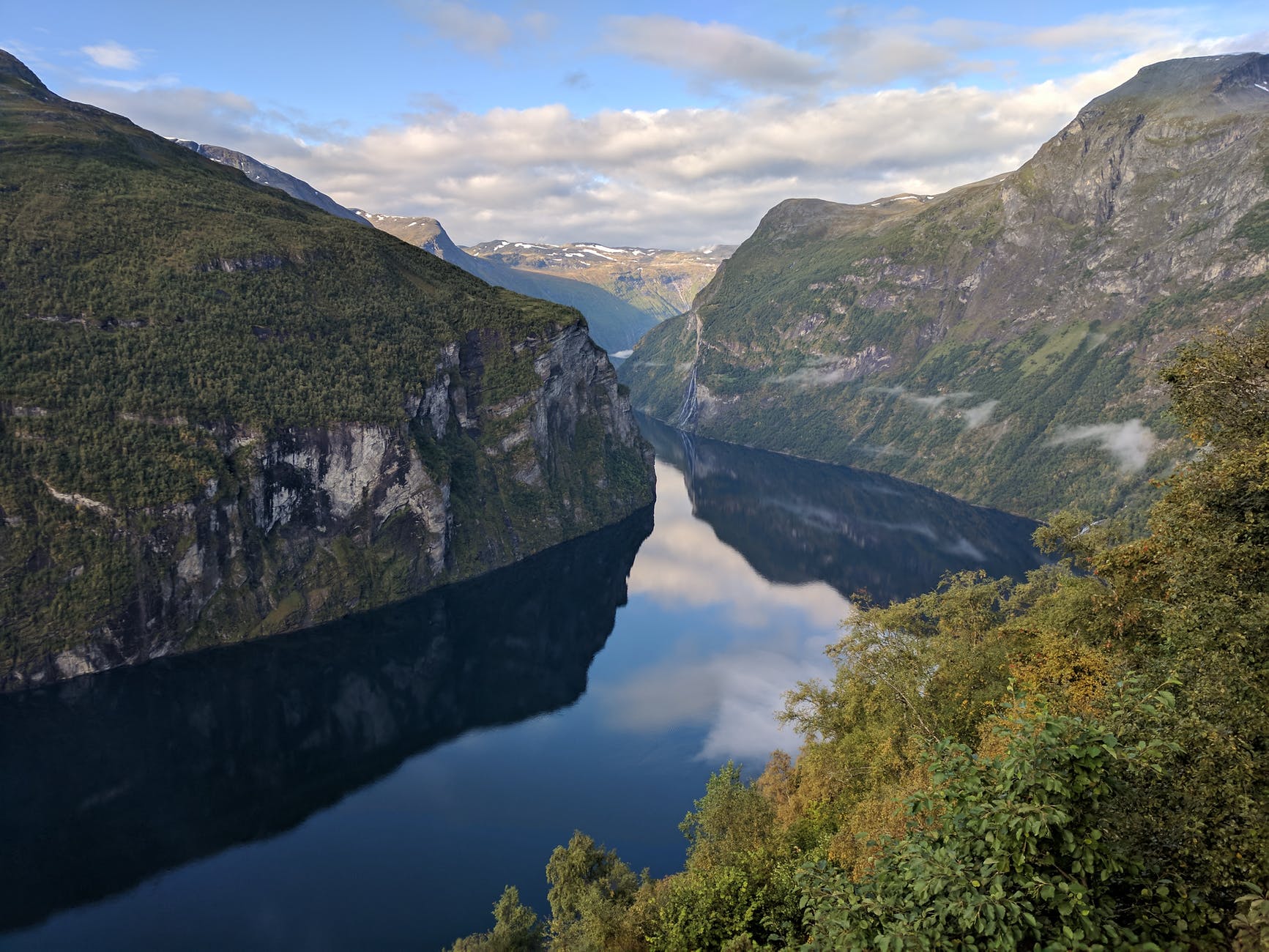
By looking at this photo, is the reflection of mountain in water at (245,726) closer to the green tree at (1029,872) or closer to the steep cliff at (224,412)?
the steep cliff at (224,412)

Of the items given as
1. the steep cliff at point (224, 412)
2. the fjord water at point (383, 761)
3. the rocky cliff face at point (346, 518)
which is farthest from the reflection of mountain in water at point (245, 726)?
the steep cliff at point (224, 412)

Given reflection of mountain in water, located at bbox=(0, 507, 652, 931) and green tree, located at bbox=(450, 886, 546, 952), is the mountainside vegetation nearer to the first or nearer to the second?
green tree, located at bbox=(450, 886, 546, 952)

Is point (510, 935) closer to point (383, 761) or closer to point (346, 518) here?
point (383, 761)

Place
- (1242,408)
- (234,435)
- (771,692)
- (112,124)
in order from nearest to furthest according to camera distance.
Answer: (1242,408) < (771,692) < (234,435) < (112,124)

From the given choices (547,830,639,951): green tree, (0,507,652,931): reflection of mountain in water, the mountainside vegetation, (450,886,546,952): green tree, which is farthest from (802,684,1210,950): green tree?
(0,507,652,931): reflection of mountain in water

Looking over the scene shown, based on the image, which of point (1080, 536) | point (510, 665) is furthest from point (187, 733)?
point (1080, 536)

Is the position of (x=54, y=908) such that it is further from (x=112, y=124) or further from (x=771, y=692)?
(x=112, y=124)
